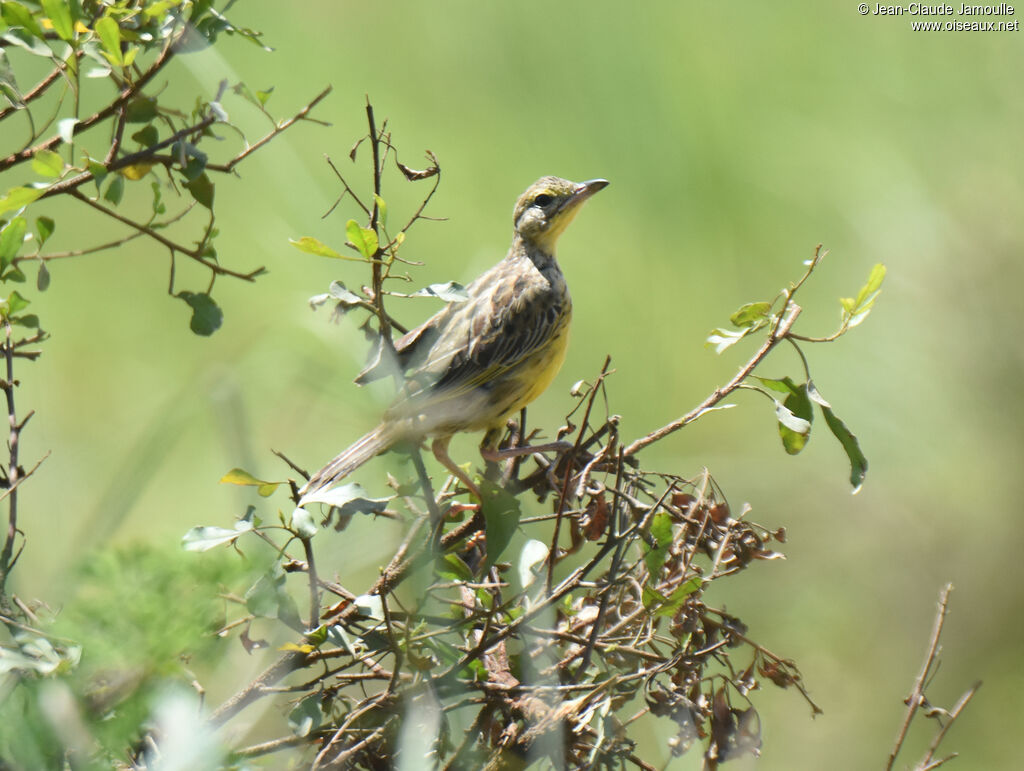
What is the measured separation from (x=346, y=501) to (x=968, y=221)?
501cm

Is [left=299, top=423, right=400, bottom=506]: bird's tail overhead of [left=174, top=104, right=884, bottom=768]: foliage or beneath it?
beneath

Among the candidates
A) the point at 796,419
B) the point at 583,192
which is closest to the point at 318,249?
the point at 796,419

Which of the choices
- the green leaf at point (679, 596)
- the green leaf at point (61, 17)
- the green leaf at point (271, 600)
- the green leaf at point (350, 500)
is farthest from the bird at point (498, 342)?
the green leaf at point (61, 17)

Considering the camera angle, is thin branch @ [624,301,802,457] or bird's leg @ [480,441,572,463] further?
bird's leg @ [480,441,572,463]

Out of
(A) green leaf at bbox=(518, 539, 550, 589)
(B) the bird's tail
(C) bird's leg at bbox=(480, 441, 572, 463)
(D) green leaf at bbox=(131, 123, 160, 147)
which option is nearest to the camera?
(A) green leaf at bbox=(518, 539, 550, 589)

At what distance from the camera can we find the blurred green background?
6012 mm

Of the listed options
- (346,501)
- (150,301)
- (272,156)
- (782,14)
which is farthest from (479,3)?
(346,501)

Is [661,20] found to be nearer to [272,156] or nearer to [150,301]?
[150,301]

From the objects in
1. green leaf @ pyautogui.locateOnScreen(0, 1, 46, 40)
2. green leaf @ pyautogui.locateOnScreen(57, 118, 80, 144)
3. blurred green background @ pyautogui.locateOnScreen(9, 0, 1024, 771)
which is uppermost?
green leaf @ pyautogui.locateOnScreen(0, 1, 46, 40)

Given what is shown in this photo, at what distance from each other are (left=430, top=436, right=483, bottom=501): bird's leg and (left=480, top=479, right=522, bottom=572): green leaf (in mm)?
21

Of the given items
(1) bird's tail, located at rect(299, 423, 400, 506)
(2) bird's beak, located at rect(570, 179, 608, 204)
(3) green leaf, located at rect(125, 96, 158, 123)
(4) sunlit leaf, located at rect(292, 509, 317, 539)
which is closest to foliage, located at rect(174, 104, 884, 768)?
(4) sunlit leaf, located at rect(292, 509, 317, 539)

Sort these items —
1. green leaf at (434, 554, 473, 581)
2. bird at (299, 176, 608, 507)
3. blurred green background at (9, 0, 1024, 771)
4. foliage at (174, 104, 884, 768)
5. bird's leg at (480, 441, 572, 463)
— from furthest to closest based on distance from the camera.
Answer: blurred green background at (9, 0, 1024, 771) < bird at (299, 176, 608, 507) < bird's leg at (480, 441, 572, 463) < green leaf at (434, 554, 473, 581) < foliage at (174, 104, 884, 768)

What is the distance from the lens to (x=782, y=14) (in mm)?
7680

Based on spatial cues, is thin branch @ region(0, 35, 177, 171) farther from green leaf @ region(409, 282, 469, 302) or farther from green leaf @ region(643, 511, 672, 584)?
green leaf @ region(643, 511, 672, 584)
